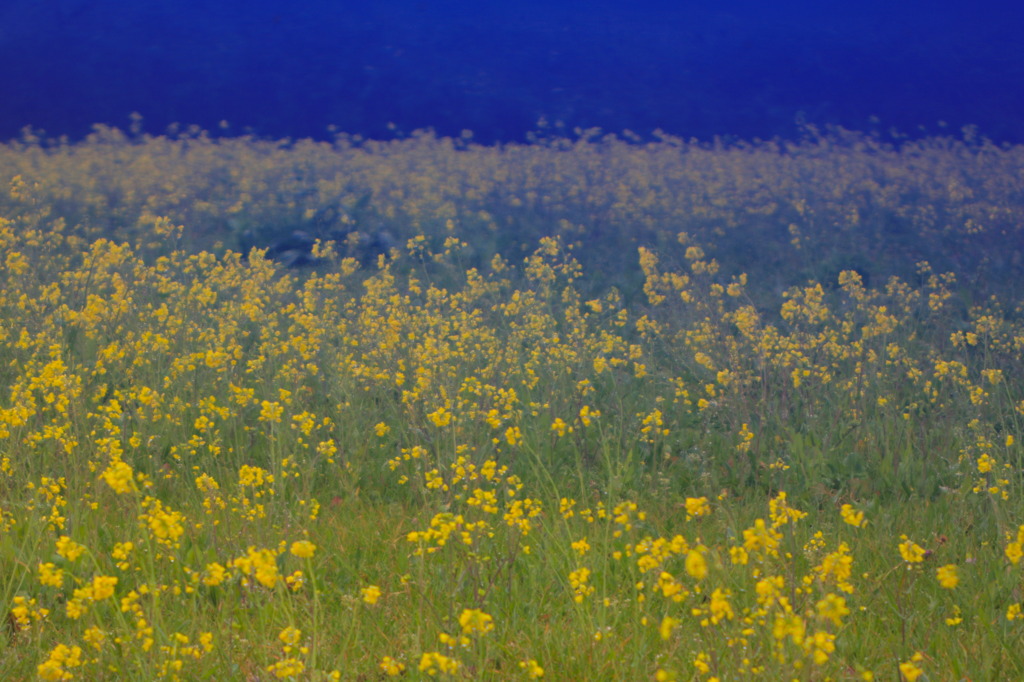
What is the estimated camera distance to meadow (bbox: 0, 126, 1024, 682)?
188 cm

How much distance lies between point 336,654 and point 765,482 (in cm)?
194

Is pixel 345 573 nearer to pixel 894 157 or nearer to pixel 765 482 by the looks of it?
pixel 765 482

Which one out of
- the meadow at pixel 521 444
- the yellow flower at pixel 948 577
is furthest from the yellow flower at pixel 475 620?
the yellow flower at pixel 948 577

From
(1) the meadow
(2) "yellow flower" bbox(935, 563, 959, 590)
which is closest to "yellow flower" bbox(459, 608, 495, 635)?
(1) the meadow

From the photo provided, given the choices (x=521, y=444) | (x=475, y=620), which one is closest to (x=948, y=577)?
(x=475, y=620)

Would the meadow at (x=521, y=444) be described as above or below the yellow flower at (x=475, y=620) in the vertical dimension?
above

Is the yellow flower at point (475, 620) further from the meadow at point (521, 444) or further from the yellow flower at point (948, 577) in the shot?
the yellow flower at point (948, 577)

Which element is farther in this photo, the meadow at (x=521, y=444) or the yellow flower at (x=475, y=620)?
the meadow at (x=521, y=444)

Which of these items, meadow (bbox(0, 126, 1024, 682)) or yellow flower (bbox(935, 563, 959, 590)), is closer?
yellow flower (bbox(935, 563, 959, 590))

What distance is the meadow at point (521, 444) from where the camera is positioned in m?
1.88

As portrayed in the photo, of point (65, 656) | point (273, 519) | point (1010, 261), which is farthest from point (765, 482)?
point (1010, 261)

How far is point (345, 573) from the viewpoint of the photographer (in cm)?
249

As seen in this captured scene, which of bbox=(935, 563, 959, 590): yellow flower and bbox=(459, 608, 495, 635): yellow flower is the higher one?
bbox=(935, 563, 959, 590): yellow flower

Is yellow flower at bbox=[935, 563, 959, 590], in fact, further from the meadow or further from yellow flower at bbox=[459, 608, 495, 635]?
yellow flower at bbox=[459, 608, 495, 635]
